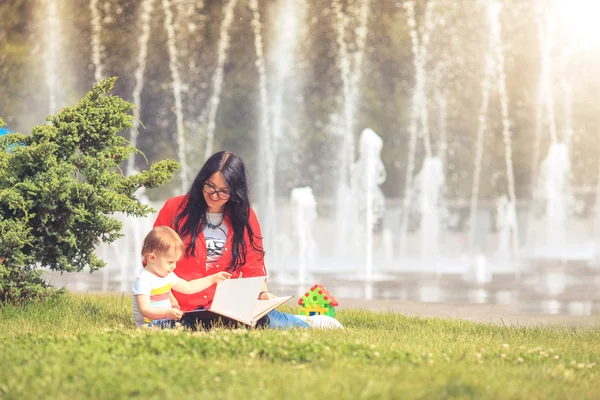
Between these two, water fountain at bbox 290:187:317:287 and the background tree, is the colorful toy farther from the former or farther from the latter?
water fountain at bbox 290:187:317:287

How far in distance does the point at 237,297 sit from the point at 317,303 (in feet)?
4.63

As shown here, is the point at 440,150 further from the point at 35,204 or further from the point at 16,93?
the point at 35,204

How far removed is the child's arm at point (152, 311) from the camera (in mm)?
5836

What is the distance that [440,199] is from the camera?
32.0m

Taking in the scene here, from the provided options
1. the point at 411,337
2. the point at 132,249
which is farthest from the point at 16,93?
the point at 411,337

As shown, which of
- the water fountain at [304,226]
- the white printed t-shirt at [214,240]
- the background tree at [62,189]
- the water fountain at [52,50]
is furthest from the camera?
the water fountain at [52,50]

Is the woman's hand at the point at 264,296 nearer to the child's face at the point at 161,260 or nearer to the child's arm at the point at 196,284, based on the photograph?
the child's arm at the point at 196,284

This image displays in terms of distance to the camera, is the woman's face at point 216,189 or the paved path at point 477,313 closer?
the woman's face at point 216,189

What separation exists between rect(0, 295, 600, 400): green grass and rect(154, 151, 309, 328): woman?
0.64 meters

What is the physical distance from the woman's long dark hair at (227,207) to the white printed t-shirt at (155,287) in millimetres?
373

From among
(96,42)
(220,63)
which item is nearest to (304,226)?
(220,63)

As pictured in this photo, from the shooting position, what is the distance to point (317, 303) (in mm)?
7203

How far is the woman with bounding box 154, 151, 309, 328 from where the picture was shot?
625cm

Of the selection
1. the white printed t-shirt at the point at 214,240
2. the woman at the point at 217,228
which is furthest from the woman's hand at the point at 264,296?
the white printed t-shirt at the point at 214,240
